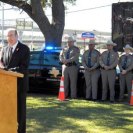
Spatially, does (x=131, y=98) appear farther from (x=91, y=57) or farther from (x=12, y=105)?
(x=12, y=105)

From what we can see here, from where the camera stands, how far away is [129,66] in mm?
13336

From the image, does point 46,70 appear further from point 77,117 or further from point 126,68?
point 77,117

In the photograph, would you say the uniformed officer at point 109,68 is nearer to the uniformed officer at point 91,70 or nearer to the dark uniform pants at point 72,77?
the uniformed officer at point 91,70

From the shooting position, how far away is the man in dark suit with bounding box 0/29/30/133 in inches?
287

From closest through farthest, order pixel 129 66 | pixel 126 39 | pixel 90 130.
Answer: pixel 90 130 < pixel 129 66 < pixel 126 39

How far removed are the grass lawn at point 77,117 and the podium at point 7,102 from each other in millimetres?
2146

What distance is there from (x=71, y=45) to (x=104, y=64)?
139 centimetres

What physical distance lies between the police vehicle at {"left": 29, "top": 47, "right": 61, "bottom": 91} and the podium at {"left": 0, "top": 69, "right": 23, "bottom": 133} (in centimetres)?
816

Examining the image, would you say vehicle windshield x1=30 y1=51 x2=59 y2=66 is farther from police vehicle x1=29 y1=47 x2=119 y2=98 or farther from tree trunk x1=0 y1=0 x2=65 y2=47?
tree trunk x1=0 y1=0 x2=65 y2=47

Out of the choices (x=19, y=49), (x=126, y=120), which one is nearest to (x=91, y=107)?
(x=126, y=120)

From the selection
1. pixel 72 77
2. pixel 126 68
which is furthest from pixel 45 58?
pixel 126 68

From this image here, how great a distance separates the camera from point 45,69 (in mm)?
15164

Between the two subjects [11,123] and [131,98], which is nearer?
[11,123]

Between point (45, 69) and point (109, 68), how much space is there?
2.66 m
